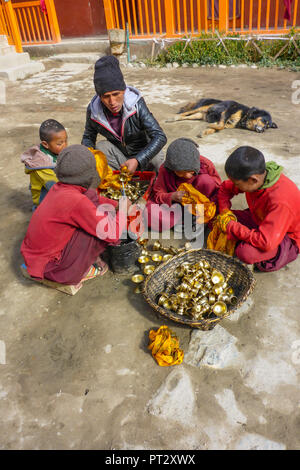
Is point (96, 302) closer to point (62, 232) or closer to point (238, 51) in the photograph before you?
point (62, 232)

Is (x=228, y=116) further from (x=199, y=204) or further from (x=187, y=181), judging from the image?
(x=199, y=204)

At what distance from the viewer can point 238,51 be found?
9.80 m

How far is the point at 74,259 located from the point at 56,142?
1234 millimetres

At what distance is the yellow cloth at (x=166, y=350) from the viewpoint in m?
2.27

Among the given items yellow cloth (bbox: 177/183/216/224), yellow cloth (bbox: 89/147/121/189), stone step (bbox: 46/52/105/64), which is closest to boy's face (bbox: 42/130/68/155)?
yellow cloth (bbox: 89/147/121/189)

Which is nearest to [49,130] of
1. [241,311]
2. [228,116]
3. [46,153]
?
[46,153]

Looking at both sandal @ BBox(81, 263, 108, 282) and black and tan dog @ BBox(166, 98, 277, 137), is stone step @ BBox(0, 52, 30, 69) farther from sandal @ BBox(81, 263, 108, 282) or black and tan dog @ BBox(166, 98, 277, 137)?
sandal @ BBox(81, 263, 108, 282)

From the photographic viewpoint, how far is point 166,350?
227cm

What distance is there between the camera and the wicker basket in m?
2.42

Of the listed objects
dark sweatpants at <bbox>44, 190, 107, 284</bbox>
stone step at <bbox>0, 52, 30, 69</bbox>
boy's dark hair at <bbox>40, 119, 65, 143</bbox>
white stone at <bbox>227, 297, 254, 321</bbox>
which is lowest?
white stone at <bbox>227, 297, 254, 321</bbox>

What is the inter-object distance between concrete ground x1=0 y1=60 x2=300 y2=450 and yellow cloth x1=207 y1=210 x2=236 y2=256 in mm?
338

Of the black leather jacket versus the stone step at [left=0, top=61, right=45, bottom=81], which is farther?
the stone step at [left=0, top=61, right=45, bottom=81]

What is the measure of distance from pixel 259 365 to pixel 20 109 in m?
7.74
